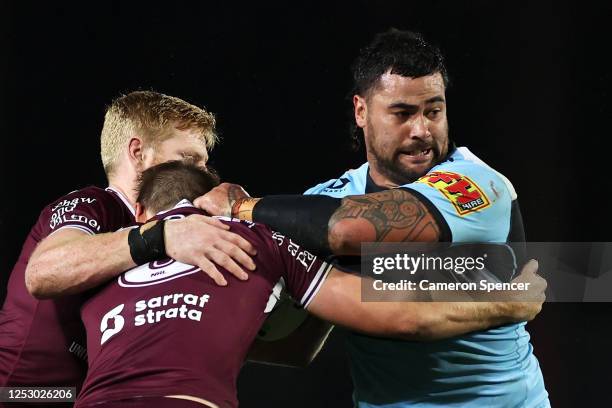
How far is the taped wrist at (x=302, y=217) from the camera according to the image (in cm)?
229

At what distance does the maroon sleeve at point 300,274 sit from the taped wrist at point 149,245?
280 millimetres

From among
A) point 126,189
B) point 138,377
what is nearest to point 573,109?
point 126,189

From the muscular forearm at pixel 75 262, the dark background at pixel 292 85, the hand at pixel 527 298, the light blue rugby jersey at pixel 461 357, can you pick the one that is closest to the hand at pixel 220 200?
the muscular forearm at pixel 75 262

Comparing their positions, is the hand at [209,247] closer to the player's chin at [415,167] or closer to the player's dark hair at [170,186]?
the player's dark hair at [170,186]

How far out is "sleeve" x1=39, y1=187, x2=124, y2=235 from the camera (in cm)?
242

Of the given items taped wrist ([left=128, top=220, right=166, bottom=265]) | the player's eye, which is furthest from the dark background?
taped wrist ([left=128, top=220, right=166, bottom=265])

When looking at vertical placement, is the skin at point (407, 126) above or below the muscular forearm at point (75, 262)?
above

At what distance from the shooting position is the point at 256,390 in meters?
3.78

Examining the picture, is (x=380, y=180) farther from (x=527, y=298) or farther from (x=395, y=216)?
(x=527, y=298)

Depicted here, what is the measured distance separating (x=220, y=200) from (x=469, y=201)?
0.69 metres

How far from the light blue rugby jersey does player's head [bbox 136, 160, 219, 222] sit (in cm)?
60

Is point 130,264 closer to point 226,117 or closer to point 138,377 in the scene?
point 138,377

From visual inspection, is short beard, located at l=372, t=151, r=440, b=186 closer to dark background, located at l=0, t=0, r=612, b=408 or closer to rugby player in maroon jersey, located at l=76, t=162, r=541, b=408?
rugby player in maroon jersey, located at l=76, t=162, r=541, b=408

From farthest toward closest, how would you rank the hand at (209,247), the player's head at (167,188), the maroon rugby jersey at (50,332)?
1. the maroon rugby jersey at (50,332)
2. the player's head at (167,188)
3. the hand at (209,247)
